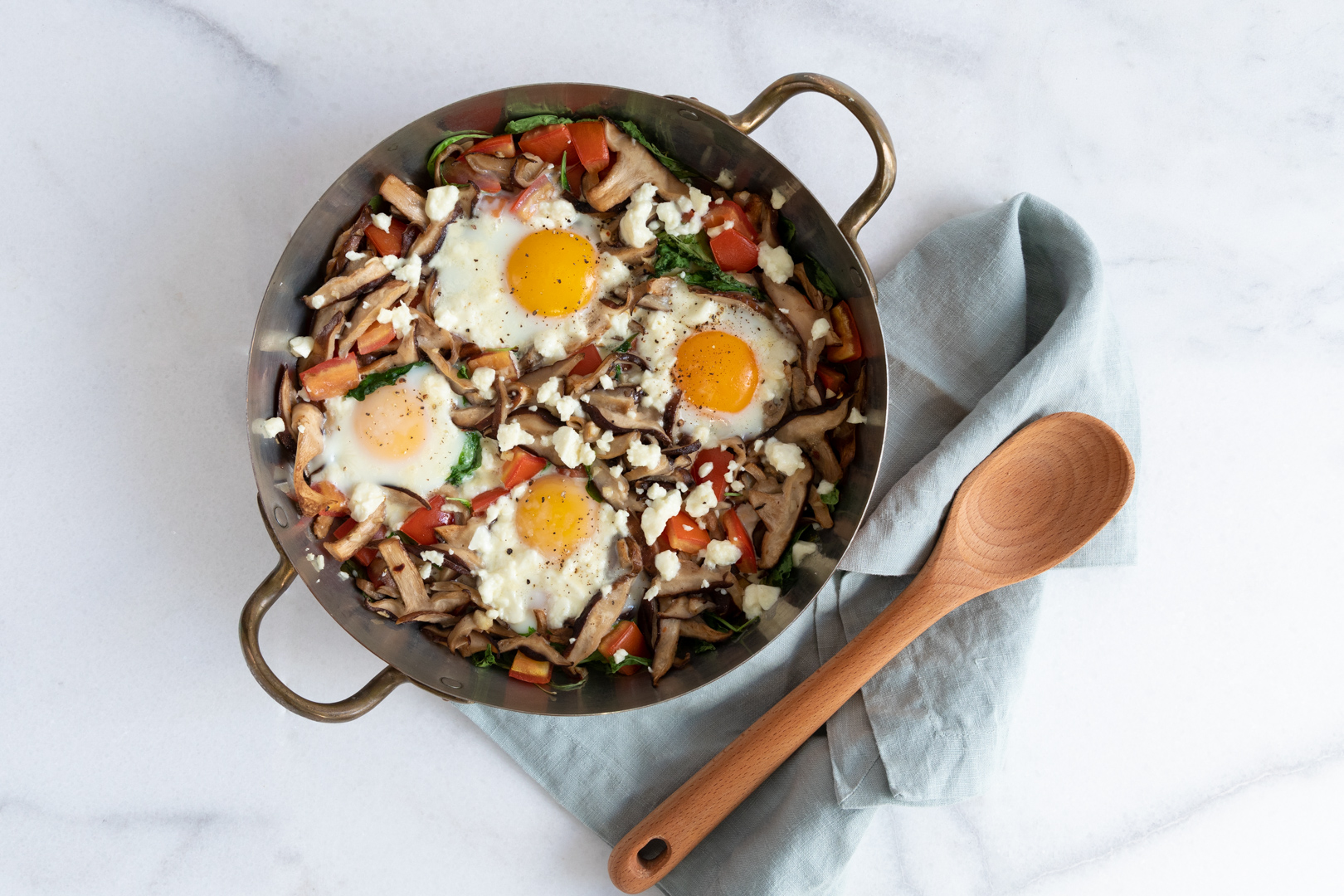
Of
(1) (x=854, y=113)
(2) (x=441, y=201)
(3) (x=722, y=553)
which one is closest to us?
(1) (x=854, y=113)

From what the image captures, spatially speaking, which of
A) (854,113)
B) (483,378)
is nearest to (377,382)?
(483,378)

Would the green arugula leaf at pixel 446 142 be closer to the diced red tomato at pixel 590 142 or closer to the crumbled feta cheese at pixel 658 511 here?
the diced red tomato at pixel 590 142

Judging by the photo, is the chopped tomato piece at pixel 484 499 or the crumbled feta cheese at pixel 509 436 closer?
the crumbled feta cheese at pixel 509 436

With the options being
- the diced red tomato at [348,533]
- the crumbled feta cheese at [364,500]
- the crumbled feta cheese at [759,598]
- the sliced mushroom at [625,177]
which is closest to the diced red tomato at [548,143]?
the sliced mushroom at [625,177]

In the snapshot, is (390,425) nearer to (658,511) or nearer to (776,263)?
(658,511)

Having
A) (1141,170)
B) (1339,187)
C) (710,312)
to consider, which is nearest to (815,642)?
(710,312)

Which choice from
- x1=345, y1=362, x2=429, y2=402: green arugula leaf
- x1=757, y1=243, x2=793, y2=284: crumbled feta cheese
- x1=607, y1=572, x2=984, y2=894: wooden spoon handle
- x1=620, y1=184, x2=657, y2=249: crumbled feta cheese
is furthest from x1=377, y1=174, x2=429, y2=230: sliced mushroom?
x1=607, y1=572, x2=984, y2=894: wooden spoon handle

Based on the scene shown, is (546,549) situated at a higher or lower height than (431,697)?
higher
